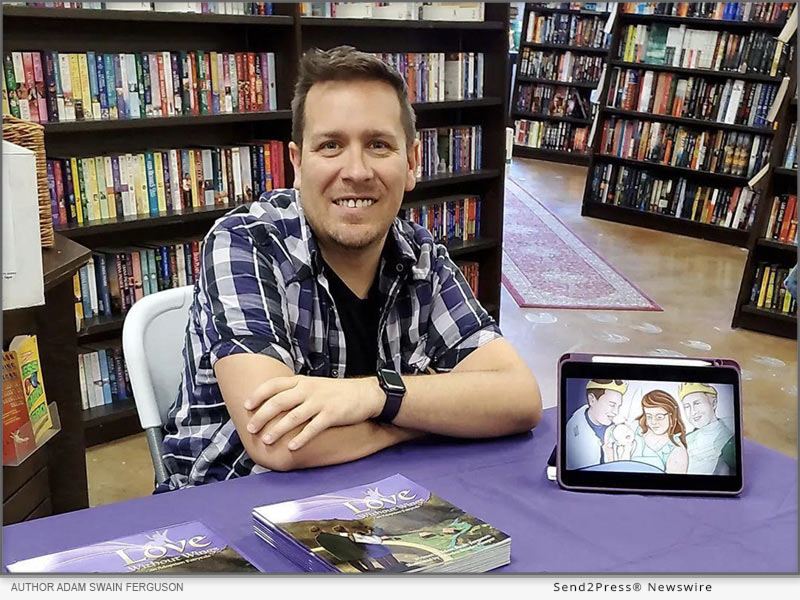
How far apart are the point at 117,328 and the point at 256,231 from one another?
1526mm

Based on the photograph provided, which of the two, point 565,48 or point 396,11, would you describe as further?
point 565,48

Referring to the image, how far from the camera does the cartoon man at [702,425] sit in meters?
0.94

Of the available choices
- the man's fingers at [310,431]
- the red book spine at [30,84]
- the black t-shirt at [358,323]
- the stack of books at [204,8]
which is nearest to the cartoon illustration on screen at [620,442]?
the man's fingers at [310,431]

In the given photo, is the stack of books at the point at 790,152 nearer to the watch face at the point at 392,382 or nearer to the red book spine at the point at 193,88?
the red book spine at the point at 193,88

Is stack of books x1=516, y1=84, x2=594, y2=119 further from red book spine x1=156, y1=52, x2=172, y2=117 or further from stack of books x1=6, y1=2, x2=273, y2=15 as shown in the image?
red book spine x1=156, y1=52, x2=172, y2=117

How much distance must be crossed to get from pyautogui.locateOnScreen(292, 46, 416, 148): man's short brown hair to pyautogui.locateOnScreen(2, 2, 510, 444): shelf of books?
1.14 metres

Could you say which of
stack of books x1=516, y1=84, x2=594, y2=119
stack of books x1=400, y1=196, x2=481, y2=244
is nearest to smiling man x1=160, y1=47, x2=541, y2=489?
stack of books x1=400, y1=196, x2=481, y2=244

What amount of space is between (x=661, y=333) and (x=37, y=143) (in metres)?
2.85

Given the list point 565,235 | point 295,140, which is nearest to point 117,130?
point 295,140

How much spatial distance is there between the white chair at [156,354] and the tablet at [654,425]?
2.12 feet

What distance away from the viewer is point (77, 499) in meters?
1.70

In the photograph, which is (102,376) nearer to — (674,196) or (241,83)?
(241,83)

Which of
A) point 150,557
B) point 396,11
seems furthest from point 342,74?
point 396,11

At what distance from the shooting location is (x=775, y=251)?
12.7ft
